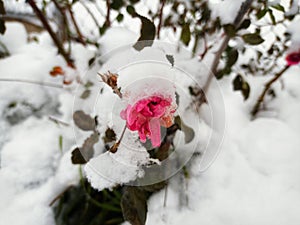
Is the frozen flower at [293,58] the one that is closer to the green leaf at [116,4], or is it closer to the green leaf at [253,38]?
the green leaf at [253,38]

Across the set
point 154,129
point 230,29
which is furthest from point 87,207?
point 230,29

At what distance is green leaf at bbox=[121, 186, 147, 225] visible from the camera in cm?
48

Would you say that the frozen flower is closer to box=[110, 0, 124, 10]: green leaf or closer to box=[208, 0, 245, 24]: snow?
box=[208, 0, 245, 24]: snow

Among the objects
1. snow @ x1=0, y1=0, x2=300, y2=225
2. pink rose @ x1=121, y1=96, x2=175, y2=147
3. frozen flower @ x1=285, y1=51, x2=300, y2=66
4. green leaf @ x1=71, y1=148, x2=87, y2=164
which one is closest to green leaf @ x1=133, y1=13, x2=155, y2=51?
snow @ x1=0, y1=0, x2=300, y2=225

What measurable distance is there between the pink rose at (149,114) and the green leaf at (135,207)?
0.16 meters

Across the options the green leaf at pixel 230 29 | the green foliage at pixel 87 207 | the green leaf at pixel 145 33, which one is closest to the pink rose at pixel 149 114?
the green leaf at pixel 145 33

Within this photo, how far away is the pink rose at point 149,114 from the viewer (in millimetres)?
350

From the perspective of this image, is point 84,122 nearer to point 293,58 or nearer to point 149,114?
point 149,114

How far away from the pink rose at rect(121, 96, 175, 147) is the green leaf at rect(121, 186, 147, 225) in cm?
16

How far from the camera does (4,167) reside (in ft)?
2.59

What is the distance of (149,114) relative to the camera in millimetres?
351

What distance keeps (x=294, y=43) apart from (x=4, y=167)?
88cm

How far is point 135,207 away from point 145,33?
32 centimetres

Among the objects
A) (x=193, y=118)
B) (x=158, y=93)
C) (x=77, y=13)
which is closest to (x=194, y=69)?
(x=193, y=118)
